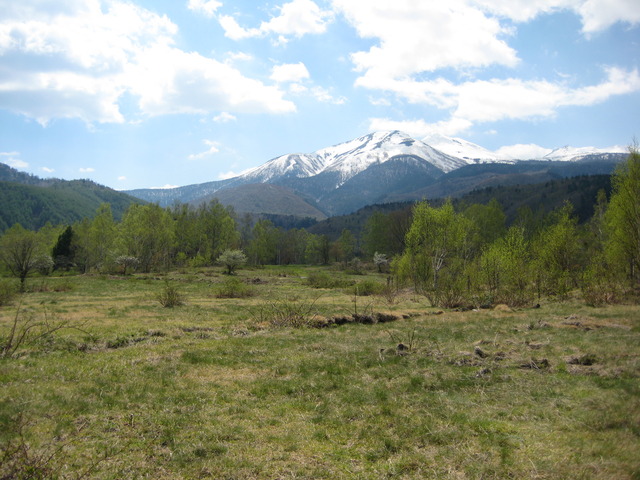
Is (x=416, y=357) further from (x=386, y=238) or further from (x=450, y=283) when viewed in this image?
(x=386, y=238)

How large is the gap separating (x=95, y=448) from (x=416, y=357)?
11.0 metres

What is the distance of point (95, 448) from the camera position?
7.08m

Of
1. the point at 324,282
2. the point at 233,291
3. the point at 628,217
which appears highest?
the point at 628,217

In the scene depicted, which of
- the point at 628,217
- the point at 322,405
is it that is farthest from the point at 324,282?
the point at 322,405

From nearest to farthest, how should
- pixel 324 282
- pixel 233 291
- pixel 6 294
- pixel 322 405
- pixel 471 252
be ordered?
pixel 322 405, pixel 6 294, pixel 233 291, pixel 324 282, pixel 471 252

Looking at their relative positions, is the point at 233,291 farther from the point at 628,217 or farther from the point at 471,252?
the point at 471,252

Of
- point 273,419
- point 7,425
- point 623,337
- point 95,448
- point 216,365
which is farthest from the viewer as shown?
point 623,337

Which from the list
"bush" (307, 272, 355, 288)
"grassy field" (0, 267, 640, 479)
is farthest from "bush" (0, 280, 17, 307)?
"bush" (307, 272, 355, 288)

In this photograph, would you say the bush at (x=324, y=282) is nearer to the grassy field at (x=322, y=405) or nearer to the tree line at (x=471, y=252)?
the tree line at (x=471, y=252)

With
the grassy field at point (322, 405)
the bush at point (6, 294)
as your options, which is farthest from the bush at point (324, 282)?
the grassy field at point (322, 405)

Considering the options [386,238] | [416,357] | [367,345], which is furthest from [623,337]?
[386,238]

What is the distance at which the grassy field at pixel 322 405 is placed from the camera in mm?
6492

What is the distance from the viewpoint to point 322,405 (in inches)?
385

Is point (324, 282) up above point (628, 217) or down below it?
below
